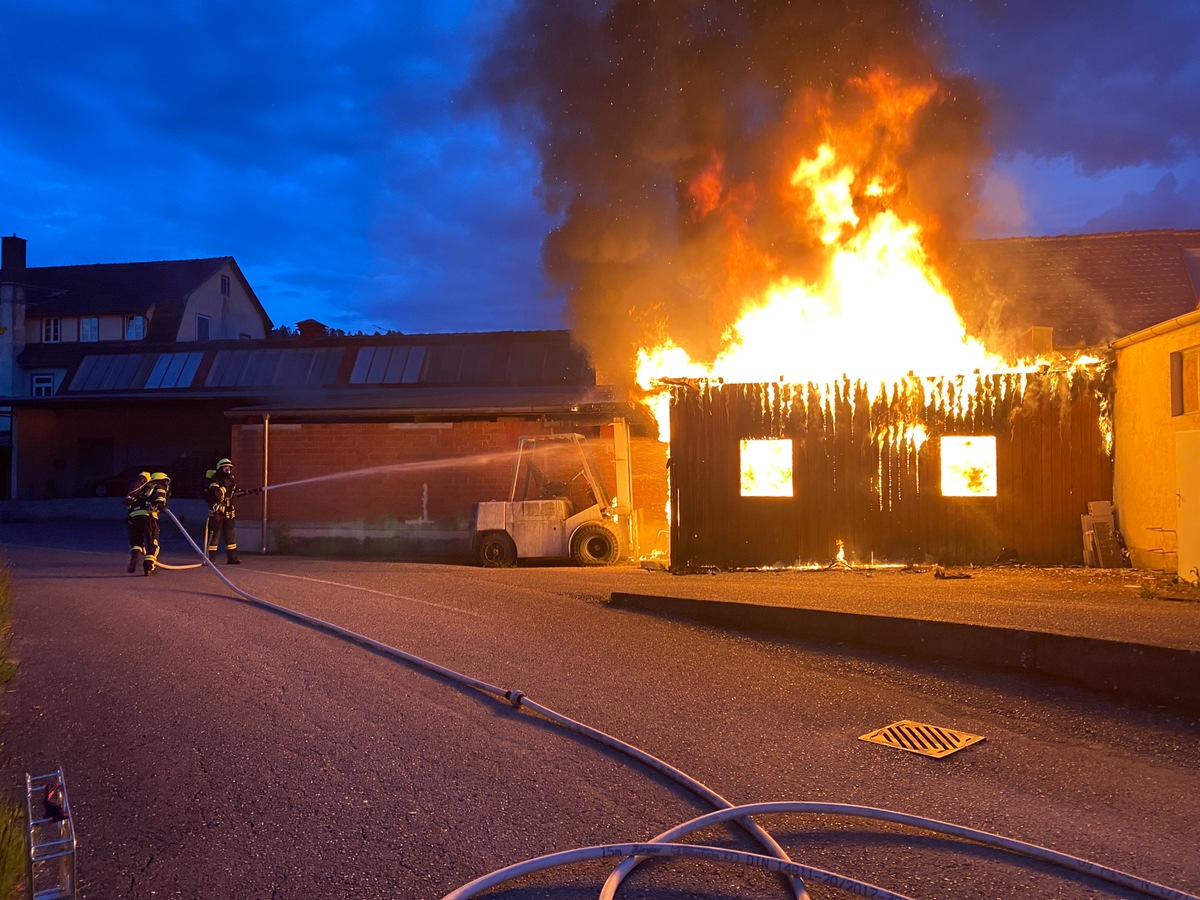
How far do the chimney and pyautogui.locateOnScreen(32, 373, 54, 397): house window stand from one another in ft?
18.3

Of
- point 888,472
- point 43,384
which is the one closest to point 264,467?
point 888,472

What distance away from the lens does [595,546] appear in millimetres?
14977

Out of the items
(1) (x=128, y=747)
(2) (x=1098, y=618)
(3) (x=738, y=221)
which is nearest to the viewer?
(1) (x=128, y=747)

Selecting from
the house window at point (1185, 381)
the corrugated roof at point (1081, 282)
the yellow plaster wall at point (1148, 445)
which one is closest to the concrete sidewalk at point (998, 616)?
the yellow plaster wall at point (1148, 445)

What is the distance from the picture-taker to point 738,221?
15.0m

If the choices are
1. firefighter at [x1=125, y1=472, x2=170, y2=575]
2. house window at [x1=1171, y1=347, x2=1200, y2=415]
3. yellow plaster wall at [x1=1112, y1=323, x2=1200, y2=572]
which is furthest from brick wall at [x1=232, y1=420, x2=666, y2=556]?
house window at [x1=1171, y1=347, x2=1200, y2=415]

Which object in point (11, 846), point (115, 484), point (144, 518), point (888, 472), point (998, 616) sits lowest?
point (11, 846)

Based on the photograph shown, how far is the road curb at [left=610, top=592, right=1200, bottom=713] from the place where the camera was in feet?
18.9

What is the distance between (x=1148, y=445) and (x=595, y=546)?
26.7ft

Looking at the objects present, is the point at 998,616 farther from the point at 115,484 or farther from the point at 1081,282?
the point at 115,484

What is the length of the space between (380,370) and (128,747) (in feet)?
88.0

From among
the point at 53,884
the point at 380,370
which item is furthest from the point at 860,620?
the point at 380,370

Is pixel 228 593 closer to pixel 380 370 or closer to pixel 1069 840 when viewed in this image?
pixel 1069 840

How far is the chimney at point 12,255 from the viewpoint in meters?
43.8
